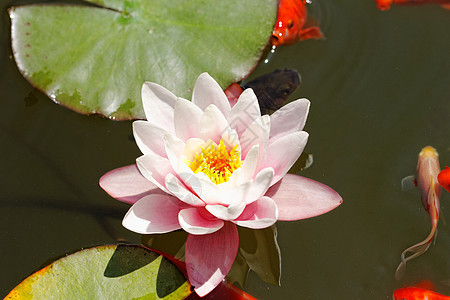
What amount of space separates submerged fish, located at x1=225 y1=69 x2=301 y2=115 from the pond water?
75mm

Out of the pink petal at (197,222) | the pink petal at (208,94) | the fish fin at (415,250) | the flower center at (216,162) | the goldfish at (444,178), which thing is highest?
the pink petal at (208,94)

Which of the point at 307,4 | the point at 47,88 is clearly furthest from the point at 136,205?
the point at 307,4

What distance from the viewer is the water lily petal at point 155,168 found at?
1761mm

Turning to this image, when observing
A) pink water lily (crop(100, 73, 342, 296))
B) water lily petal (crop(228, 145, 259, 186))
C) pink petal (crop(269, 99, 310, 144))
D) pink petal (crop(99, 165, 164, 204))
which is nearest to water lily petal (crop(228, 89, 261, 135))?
pink water lily (crop(100, 73, 342, 296))

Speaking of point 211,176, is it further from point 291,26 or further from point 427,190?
point 291,26

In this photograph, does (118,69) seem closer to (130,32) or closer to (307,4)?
(130,32)

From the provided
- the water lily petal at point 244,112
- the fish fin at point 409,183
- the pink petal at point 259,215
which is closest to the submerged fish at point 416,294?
the fish fin at point 409,183

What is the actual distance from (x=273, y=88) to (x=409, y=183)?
2.90ft

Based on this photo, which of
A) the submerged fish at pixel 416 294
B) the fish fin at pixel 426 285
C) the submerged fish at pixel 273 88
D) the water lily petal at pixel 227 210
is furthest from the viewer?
the submerged fish at pixel 273 88

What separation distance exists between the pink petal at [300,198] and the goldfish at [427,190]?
573 millimetres

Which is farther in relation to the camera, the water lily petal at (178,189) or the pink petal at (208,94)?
the pink petal at (208,94)

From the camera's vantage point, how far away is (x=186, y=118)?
1.88m

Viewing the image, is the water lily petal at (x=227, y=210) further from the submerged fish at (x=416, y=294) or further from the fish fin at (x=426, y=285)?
the fish fin at (x=426, y=285)

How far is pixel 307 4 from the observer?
288 centimetres
